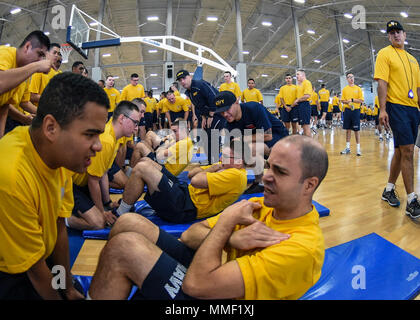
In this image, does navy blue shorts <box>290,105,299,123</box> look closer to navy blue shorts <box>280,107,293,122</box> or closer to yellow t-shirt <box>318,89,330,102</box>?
navy blue shorts <box>280,107,293,122</box>

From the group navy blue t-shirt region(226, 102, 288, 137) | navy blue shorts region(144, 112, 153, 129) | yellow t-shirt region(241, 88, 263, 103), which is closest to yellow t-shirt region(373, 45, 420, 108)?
navy blue t-shirt region(226, 102, 288, 137)

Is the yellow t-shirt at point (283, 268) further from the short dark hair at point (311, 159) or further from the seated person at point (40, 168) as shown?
the seated person at point (40, 168)

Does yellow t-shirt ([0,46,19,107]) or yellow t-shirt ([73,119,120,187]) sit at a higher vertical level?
yellow t-shirt ([0,46,19,107])

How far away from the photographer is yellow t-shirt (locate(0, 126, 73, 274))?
2.86 ft

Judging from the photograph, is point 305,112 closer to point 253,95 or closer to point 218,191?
point 253,95

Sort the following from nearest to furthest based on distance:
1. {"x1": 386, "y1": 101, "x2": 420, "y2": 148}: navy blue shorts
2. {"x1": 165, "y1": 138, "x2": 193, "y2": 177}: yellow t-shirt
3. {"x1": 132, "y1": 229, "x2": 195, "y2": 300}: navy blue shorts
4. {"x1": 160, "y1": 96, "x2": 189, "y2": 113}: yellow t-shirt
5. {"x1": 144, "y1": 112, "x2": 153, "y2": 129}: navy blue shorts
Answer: {"x1": 132, "y1": 229, "x2": 195, "y2": 300}: navy blue shorts
{"x1": 386, "y1": 101, "x2": 420, "y2": 148}: navy blue shorts
{"x1": 165, "y1": 138, "x2": 193, "y2": 177}: yellow t-shirt
{"x1": 160, "y1": 96, "x2": 189, "y2": 113}: yellow t-shirt
{"x1": 144, "y1": 112, "x2": 153, "y2": 129}: navy blue shorts

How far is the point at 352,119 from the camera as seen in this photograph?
6004 mm

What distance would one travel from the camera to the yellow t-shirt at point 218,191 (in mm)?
2213

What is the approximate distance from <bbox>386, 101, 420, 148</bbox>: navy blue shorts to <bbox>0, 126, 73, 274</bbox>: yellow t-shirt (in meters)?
3.20

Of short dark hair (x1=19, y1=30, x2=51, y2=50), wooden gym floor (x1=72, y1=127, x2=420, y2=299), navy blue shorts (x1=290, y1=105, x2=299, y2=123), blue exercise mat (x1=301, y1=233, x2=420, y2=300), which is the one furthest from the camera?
navy blue shorts (x1=290, y1=105, x2=299, y2=123)

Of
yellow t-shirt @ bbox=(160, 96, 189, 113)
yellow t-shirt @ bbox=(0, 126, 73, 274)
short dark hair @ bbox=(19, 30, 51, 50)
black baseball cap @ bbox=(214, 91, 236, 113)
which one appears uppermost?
yellow t-shirt @ bbox=(160, 96, 189, 113)

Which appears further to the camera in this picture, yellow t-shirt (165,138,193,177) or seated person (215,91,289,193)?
yellow t-shirt (165,138,193,177)
